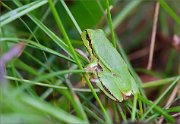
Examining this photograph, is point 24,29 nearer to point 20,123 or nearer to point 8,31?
point 8,31

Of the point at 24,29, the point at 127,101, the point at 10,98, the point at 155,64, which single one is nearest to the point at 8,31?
the point at 24,29

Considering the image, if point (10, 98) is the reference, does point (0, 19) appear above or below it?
above

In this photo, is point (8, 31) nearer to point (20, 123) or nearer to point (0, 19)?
point (0, 19)

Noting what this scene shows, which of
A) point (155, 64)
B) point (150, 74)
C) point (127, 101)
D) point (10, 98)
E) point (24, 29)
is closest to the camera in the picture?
point (10, 98)

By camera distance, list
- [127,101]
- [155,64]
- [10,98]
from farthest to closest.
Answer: [155,64]
[127,101]
[10,98]

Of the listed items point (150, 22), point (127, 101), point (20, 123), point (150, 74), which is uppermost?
point (150, 22)

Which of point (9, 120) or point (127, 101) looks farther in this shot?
point (127, 101)
